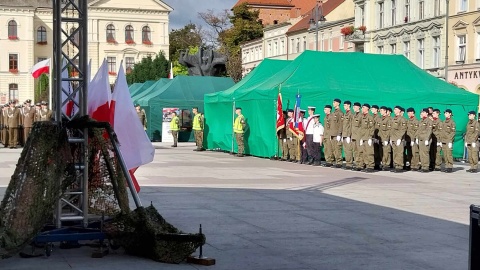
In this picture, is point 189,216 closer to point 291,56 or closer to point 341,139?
point 341,139

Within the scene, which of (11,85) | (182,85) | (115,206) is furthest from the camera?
(11,85)

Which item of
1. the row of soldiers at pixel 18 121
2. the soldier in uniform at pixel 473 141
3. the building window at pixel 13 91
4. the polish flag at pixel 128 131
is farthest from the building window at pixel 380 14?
the building window at pixel 13 91

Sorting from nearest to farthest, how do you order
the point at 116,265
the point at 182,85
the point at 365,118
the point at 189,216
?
the point at 116,265, the point at 189,216, the point at 365,118, the point at 182,85

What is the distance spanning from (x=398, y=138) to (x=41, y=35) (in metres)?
86.1

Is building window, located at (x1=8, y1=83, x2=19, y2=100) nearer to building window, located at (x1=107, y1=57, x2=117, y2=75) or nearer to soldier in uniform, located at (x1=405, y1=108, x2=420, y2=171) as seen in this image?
building window, located at (x1=107, y1=57, x2=117, y2=75)

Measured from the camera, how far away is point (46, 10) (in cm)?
10325

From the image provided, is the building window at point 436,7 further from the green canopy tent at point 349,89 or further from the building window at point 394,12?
the green canopy tent at point 349,89

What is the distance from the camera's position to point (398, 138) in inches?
874

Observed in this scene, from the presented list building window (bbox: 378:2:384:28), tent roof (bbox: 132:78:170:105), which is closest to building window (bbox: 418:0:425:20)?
building window (bbox: 378:2:384:28)

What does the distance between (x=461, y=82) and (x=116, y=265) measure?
4456 cm

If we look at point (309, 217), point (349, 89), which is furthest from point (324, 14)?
point (309, 217)

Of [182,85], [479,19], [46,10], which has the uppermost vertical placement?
[46,10]

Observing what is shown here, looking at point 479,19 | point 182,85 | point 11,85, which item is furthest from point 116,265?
point 11,85

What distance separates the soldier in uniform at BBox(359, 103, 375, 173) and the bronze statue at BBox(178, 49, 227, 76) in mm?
23282
